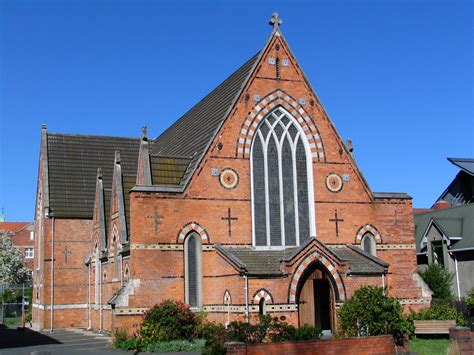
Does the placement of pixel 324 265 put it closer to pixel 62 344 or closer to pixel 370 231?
pixel 370 231

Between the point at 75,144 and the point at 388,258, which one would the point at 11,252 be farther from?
the point at 388,258

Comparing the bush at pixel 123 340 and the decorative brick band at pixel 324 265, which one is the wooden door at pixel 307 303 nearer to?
the decorative brick band at pixel 324 265

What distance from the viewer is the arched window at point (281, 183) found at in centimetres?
2903

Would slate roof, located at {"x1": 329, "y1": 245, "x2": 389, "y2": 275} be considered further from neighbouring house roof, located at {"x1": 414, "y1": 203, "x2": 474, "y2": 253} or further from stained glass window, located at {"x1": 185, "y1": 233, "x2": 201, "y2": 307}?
neighbouring house roof, located at {"x1": 414, "y1": 203, "x2": 474, "y2": 253}

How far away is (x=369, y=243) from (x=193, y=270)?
8662 millimetres

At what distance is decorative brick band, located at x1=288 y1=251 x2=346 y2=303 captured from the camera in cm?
2584

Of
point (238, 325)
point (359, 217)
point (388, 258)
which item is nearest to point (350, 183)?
point (359, 217)

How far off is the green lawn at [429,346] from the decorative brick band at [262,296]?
5608 millimetres

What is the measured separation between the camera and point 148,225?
2675 cm

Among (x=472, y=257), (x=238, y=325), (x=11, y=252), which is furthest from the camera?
(x=11, y=252)

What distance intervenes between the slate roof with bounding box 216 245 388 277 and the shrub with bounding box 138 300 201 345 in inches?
113

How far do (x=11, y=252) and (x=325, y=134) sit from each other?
45176 millimetres

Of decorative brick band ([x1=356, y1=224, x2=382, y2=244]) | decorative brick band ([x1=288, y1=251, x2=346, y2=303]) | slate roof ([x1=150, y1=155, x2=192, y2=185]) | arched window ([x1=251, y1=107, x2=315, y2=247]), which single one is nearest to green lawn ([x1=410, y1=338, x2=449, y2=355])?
decorative brick band ([x1=288, y1=251, x2=346, y2=303])

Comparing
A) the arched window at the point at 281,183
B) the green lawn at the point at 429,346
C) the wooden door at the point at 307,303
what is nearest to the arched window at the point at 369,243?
the arched window at the point at 281,183
